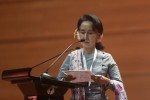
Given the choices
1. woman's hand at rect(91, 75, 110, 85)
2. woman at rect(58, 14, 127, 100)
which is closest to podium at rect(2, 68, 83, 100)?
woman's hand at rect(91, 75, 110, 85)

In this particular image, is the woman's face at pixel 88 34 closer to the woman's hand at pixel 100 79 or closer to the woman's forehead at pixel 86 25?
the woman's forehead at pixel 86 25

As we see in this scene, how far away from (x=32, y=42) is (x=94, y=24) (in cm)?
148

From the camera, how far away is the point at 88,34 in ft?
6.00

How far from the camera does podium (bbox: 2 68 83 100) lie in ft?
4.50

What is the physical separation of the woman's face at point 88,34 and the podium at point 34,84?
403mm

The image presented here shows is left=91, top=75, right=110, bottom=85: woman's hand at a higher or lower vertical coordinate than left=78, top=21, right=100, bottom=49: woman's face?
lower

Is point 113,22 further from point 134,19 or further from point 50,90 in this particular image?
point 50,90

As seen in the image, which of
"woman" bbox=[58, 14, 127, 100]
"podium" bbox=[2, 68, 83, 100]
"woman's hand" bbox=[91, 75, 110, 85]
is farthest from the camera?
"woman" bbox=[58, 14, 127, 100]

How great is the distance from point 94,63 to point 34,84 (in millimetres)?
547

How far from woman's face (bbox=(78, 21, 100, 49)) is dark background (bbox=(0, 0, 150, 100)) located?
118 cm

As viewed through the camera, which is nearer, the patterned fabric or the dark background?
the patterned fabric

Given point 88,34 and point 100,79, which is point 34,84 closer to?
point 100,79

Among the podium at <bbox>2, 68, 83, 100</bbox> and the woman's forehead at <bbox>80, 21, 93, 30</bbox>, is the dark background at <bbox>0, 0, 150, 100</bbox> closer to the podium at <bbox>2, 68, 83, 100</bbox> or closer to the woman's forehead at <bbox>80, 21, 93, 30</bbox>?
the woman's forehead at <bbox>80, 21, 93, 30</bbox>

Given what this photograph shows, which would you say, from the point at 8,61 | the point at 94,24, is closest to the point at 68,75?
the point at 94,24
